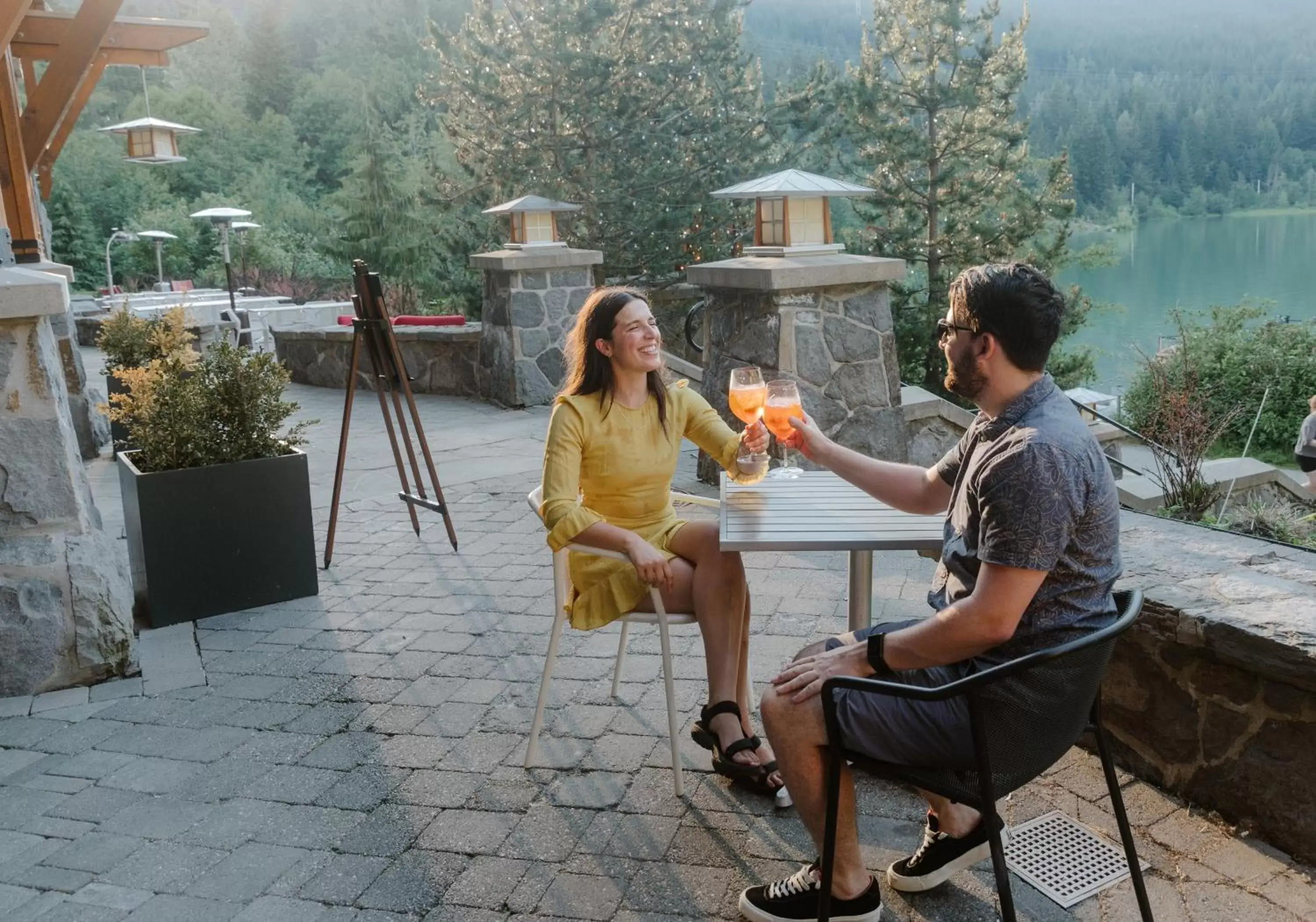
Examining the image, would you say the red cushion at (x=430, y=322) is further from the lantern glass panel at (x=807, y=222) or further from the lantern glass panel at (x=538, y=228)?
the lantern glass panel at (x=807, y=222)

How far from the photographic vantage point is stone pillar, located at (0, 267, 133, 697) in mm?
3213

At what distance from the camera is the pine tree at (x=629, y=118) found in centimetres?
1332

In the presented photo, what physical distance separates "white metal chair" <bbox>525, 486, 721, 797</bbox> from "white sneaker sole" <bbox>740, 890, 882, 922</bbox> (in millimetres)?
479

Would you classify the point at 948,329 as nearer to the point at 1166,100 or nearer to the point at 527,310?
the point at 527,310

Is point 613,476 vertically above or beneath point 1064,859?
above

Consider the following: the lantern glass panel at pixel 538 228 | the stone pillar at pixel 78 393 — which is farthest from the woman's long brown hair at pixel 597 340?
the lantern glass panel at pixel 538 228

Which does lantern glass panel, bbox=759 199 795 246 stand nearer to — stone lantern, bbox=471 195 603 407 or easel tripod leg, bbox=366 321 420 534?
easel tripod leg, bbox=366 321 420 534

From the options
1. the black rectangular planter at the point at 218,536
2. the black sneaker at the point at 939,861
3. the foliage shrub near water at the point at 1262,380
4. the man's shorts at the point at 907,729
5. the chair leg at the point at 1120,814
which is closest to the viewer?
the man's shorts at the point at 907,729

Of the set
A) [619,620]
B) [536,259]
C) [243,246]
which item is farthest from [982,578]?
Answer: [243,246]

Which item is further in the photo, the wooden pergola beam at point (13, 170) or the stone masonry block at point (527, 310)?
the stone masonry block at point (527, 310)

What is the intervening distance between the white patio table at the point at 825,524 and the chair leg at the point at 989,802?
0.48 m

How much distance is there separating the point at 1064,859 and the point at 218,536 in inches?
119

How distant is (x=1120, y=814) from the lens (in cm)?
189

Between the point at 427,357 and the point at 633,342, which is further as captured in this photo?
the point at 427,357
